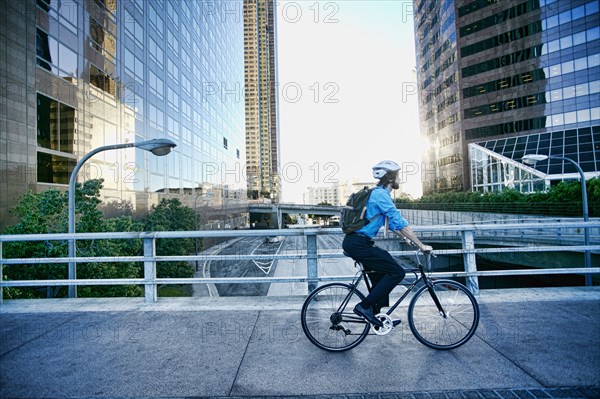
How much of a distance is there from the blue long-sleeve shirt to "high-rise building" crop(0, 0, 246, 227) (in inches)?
781

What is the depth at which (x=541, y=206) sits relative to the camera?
928 inches

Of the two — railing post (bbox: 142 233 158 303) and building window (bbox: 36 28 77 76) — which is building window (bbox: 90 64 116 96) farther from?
A: railing post (bbox: 142 233 158 303)

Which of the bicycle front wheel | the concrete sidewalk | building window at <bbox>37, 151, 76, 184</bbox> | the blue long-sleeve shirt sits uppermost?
building window at <bbox>37, 151, 76, 184</bbox>

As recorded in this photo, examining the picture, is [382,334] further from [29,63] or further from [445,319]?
[29,63]

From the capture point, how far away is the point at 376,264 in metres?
3.64

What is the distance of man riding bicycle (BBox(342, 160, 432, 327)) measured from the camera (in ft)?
11.7

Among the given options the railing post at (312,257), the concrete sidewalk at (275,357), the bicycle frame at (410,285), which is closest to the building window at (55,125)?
the concrete sidewalk at (275,357)

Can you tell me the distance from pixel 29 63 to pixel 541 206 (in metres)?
33.8

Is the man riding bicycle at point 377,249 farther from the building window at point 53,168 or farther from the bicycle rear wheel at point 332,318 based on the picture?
the building window at point 53,168

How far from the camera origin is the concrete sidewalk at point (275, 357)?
9.34 feet

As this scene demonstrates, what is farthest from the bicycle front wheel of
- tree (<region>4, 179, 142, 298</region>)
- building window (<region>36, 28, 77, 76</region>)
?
building window (<region>36, 28, 77, 76</region>)

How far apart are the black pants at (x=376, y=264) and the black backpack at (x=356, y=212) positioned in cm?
15

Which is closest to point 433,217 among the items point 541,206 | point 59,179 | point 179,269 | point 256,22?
point 541,206

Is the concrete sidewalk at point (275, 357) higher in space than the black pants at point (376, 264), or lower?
lower
